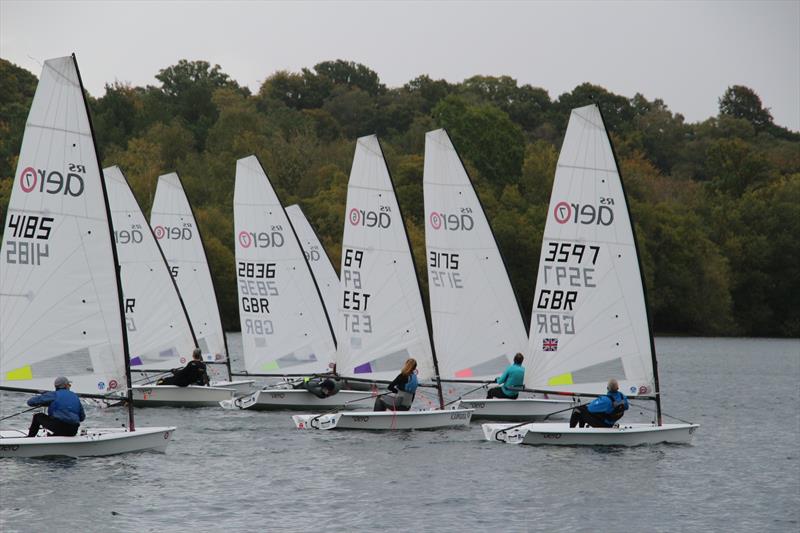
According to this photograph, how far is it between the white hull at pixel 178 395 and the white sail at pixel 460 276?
5299mm

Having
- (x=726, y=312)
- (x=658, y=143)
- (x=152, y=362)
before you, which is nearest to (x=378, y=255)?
(x=152, y=362)

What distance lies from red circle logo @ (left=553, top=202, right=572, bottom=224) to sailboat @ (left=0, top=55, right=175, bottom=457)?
8.20 meters

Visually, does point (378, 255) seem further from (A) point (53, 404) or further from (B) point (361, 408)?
(A) point (53, 404)

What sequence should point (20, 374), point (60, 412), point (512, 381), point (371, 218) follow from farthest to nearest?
point (371, 218) → point (512, 381) → point (20, 374) → point (60, 412)

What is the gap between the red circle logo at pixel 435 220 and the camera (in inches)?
1133

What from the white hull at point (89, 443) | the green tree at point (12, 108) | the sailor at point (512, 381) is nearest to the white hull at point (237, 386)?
the sailor at point (512, 381)

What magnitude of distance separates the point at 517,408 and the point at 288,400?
5.22 metres

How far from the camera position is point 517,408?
2755 centimetres

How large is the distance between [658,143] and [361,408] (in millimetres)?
89462

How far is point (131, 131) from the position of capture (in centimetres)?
10500

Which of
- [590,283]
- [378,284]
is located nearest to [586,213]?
[590,283]

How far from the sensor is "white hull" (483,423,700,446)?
23328mm

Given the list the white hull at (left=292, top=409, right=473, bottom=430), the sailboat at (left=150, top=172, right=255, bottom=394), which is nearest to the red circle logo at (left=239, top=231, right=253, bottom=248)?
the sailboat at (left=150, top=172, right=255, bottom=394)

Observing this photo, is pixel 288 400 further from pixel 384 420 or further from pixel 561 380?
pixel 561 380
